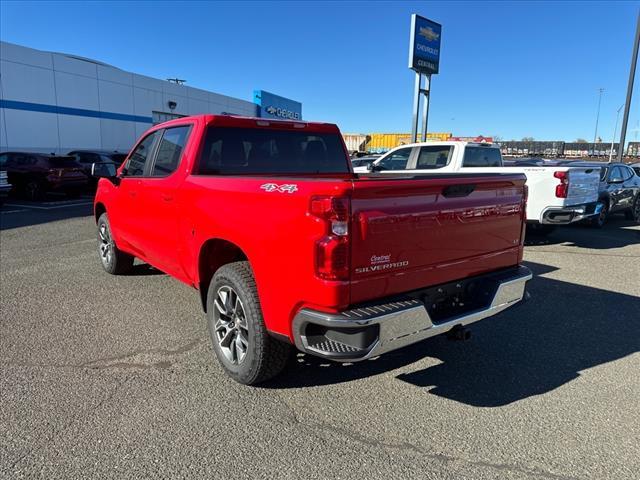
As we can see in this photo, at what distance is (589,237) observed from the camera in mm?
10578

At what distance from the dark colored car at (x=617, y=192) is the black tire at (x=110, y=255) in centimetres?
1074

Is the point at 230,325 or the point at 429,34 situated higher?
the point at 429,34

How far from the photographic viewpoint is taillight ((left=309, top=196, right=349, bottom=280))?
8.18ft

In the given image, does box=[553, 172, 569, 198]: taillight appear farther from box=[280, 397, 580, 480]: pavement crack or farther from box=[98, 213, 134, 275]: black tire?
box=[98, 213, 134, 275]: black tire

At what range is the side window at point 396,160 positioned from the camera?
35.0ft

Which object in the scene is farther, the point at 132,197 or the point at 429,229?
the point at 132,197

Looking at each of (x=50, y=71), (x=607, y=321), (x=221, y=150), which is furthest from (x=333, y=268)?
(x=50, y=71)

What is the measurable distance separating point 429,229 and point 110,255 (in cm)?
491

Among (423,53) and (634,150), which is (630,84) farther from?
(634,150)

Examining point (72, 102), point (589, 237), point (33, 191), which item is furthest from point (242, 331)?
point (72, 102)

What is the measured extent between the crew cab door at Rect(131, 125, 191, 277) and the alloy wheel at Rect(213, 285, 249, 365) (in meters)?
0.79

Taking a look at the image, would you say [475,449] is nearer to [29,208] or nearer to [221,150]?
[221,150]

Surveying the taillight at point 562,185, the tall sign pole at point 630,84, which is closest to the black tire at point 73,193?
the taillight at point 562,185

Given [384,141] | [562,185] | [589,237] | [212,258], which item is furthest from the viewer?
[384,141]
